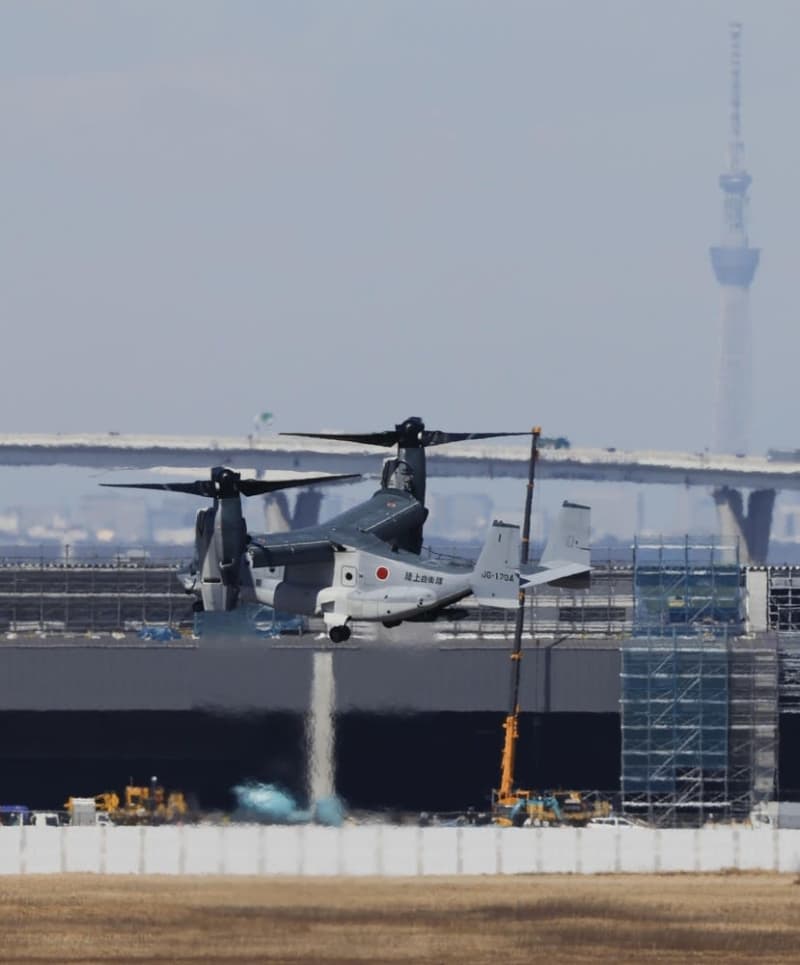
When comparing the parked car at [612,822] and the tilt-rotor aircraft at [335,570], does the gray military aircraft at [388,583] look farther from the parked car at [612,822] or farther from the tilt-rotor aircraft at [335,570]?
the parked car at [612,822]

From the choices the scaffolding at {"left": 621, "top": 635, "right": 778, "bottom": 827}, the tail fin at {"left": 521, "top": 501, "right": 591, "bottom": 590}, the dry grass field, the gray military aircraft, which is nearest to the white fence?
the dry grass field

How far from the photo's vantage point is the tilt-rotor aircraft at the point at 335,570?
8462 cm

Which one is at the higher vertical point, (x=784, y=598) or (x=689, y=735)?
(x=784, y=598)

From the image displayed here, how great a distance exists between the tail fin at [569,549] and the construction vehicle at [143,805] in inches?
663

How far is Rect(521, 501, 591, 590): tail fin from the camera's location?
8975 centimetres

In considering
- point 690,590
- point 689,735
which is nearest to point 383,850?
point 689,735

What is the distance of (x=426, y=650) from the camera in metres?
105

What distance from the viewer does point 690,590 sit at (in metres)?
136

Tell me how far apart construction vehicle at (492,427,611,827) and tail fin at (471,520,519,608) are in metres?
19.3

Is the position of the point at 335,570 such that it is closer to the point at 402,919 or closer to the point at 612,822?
the point at 402,919

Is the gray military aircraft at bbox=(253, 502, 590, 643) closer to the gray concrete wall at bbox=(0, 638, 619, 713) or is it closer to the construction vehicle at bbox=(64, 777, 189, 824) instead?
the construction vehicle at bbox=(64, 777, 189, 824)

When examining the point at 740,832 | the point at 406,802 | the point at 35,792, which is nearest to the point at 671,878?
the point at 740,832

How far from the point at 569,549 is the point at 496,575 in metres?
6.65

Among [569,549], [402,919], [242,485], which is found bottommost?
[402,919]
